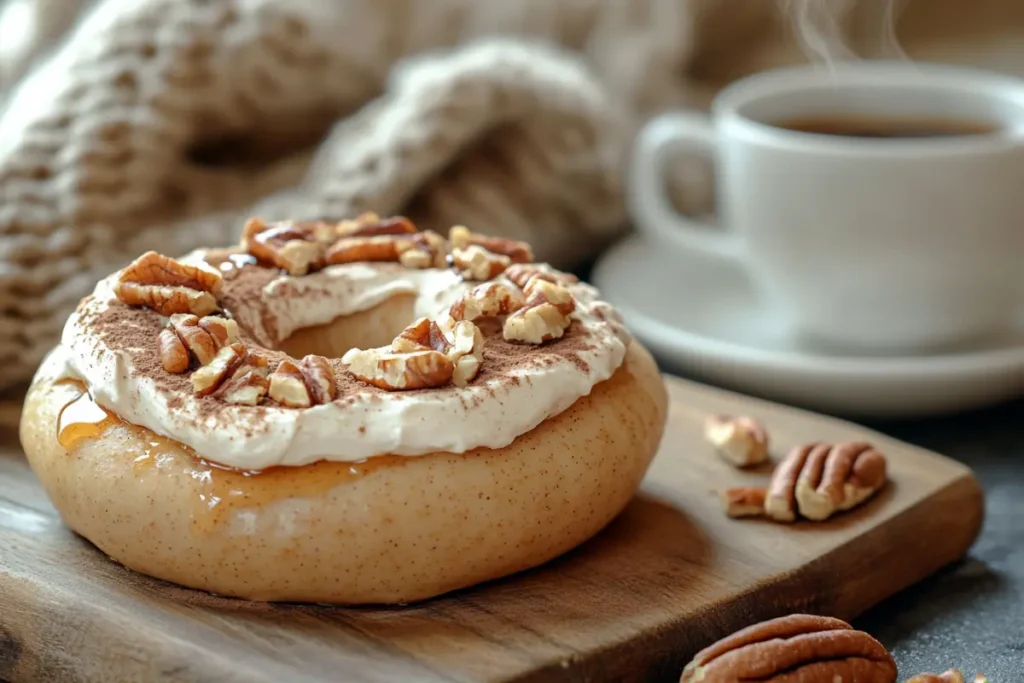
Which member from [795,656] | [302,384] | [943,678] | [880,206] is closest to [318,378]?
[302,384]

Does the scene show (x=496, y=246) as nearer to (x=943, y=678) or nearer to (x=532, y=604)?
(x=532, y=604)

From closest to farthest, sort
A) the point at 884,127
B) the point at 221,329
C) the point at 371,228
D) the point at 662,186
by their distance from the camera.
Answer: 1. the point at 221,329
2. the point at 371,228
3. the point at 884,127
4. the point at 662,186

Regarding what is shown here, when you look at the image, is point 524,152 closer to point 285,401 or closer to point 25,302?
point 25,302

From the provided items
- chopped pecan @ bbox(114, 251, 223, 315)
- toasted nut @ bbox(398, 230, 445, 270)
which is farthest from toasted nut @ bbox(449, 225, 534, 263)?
chopped pecan @ bbox(114, 251, 223, 315)

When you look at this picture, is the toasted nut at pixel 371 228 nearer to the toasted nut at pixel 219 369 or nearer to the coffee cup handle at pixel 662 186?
the toasted nut at pixel 219 369

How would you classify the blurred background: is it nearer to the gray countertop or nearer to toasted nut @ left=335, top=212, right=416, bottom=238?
toasted nut @ left=335, top=212, right=416, bottom=238

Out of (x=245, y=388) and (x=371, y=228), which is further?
(x=371, y=228)

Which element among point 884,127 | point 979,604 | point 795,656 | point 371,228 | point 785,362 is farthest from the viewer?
point 884,127
